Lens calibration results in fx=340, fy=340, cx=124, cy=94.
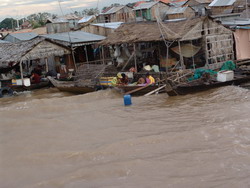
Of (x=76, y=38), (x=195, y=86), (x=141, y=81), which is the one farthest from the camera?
(x=76, y=38)

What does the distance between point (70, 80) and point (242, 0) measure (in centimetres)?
1669

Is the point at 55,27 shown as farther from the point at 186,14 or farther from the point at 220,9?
the point at 220,9

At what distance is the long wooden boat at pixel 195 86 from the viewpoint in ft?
41.1

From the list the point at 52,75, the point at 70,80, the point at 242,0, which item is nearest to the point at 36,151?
the point at 70,80

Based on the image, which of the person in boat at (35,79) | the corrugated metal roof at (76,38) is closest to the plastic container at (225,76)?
the corrugated metal roof at (76,38)

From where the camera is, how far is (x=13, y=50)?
18438 mm

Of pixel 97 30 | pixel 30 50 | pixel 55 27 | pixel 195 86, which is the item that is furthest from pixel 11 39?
pixel 195 86

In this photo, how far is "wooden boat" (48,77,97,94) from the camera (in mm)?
15938

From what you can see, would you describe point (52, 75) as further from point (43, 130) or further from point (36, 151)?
point (36, 151)

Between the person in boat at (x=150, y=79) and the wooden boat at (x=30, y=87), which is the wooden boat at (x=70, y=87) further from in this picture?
the person in boat at (x=150, y=79)

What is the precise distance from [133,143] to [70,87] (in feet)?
28.6

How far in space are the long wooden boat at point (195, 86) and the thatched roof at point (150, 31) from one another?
2.15 meters

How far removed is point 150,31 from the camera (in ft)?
50.2

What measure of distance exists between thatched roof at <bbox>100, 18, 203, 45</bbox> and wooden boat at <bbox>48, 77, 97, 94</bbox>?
2588mm
